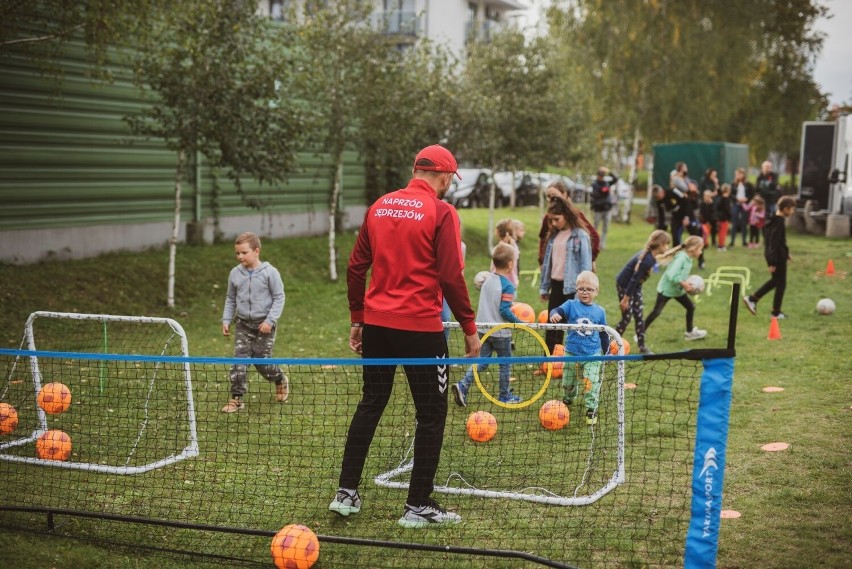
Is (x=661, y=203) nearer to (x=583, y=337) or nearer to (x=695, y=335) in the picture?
(x=695, y=335)

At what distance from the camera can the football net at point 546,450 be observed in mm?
6324

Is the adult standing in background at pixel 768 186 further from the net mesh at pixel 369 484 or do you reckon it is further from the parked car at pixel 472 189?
the net mesh at pixel 369 484

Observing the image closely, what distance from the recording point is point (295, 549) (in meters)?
5.00

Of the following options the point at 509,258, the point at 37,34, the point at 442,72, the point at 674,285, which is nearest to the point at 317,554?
the point at 509,258

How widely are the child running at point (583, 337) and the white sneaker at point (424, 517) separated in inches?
95.5

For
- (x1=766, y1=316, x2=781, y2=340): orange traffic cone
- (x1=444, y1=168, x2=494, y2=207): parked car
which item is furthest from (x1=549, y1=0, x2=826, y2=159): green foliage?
(x1=766, y1=316, x2=781, y2=340): orange traffic cone

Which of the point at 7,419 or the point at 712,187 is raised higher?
the point at 712,187

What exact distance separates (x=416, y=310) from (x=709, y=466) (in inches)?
76.5

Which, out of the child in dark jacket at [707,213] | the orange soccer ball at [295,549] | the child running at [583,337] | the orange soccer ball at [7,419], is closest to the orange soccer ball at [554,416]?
the child running at [583,337]

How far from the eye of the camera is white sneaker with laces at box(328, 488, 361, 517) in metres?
5.72

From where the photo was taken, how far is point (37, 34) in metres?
14.7

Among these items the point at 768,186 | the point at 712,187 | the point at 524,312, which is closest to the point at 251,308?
the point at 524,312

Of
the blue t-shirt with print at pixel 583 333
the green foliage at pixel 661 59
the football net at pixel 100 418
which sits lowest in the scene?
the football net at pixel 100 418

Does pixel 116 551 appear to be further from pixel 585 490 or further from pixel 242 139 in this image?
pixel 242 139
